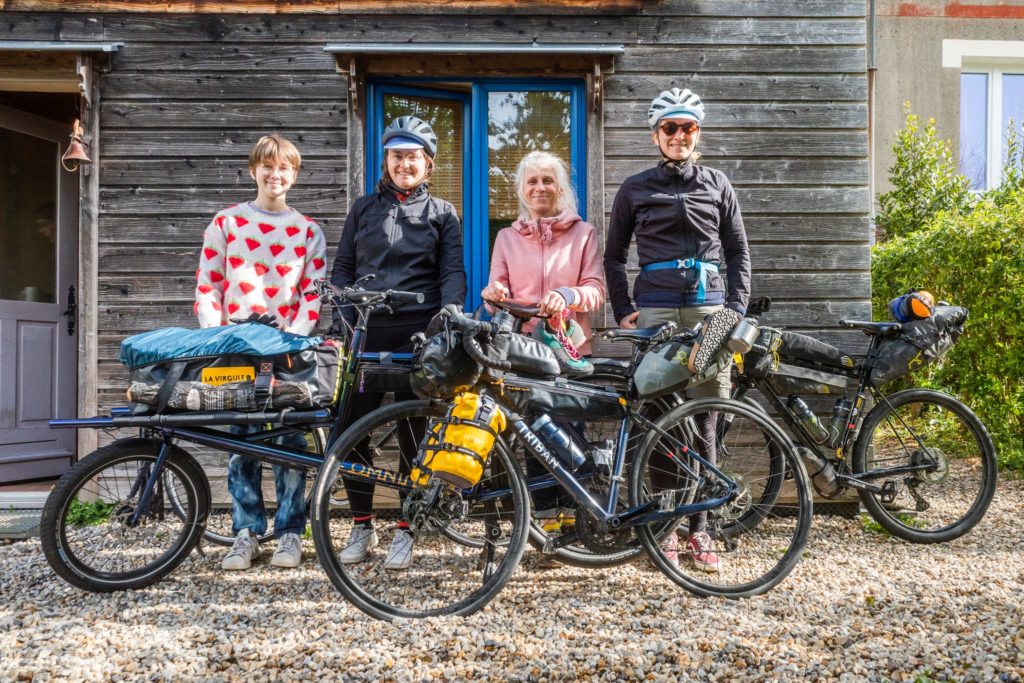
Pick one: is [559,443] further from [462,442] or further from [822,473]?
[822,473]

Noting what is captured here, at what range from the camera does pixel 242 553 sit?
3035mm

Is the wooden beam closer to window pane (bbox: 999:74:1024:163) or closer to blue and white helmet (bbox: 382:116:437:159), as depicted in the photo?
blue and white helmet (bbox: 382:116:437:159)

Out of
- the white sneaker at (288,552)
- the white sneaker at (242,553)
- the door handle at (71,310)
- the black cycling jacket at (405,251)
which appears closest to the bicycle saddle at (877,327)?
the black cycling jacket at (405,251)

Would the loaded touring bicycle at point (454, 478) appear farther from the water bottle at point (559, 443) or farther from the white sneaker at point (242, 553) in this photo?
the white sneaker at point (242, 553)

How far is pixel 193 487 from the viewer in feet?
9.27

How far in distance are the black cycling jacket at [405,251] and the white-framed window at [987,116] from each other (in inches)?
347

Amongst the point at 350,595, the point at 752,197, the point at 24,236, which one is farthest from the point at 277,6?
the point at 350,595

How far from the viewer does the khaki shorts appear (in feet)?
9.87

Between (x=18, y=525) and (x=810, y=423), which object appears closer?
(x=810, y=423)

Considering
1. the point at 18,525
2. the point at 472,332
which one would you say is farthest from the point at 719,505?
the point at 18,525

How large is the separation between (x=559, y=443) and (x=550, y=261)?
2.84 ft

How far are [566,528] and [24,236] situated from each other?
14.6 ft

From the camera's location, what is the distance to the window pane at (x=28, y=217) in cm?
479

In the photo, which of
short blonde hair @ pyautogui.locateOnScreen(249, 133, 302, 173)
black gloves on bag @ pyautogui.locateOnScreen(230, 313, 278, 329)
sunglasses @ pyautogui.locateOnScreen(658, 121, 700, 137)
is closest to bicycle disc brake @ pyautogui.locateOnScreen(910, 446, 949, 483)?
sunglasses @ pyautogui.locateOnScreen(658, 121, 700, 137)
